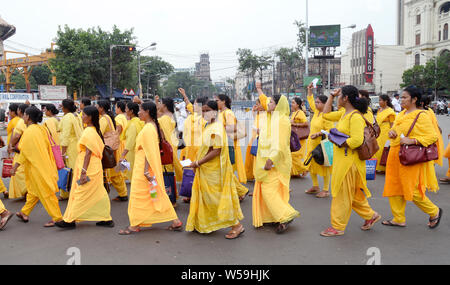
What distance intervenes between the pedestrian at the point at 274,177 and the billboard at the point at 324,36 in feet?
121

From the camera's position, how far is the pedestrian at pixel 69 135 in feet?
20.7

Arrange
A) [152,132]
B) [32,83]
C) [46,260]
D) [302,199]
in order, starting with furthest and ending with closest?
[32,83], [302,199], [152,132], [46,260]

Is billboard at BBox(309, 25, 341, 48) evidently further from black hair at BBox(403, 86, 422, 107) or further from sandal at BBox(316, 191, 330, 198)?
black hair at BBox(403, 86, 422, 107)

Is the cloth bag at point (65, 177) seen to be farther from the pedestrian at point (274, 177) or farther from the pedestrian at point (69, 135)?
the pedestrian at point (274, 177)

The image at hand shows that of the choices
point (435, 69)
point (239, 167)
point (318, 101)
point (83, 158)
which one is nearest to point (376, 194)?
point (318, 101)

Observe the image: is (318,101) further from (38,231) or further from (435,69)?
(435,69)

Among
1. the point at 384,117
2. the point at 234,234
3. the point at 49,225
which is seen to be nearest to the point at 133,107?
the point at 49,225

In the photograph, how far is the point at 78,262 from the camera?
383cm

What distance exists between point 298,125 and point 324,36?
34407mm

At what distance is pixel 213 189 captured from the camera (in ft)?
14.9

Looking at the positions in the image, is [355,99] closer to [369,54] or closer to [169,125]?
[169,125]

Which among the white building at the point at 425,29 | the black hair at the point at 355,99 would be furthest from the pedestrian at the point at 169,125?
the white building at the point at 425,29

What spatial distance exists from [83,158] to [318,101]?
389 cm

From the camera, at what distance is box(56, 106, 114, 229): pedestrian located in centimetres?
471
